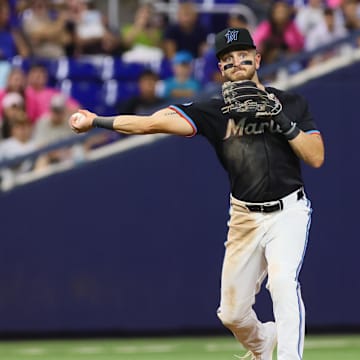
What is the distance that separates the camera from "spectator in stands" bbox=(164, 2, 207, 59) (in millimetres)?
14781

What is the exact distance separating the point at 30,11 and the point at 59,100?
11.3ft

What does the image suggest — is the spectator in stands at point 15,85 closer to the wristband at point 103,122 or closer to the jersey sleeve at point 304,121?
the wristband at point 103,122

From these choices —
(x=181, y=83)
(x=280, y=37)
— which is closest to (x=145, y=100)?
(x=181, y=83)

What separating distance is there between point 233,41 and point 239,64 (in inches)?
5.7

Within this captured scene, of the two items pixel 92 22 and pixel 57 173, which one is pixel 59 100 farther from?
pixel 92 22

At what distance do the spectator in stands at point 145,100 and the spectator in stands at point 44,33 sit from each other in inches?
94.3

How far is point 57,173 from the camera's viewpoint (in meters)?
11.2

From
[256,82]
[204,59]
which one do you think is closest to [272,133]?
[256,82]

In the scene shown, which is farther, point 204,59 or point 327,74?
→ point 204,59

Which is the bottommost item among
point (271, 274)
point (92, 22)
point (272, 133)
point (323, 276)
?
point (323, 276)

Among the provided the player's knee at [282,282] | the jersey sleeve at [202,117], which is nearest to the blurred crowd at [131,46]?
the jersey sleeve at [202,117]

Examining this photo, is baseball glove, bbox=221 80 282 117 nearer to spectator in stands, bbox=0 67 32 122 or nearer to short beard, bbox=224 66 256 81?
short beard, bbox=224 66 256 81

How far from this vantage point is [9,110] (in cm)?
1199

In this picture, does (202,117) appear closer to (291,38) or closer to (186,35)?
(291,38)
